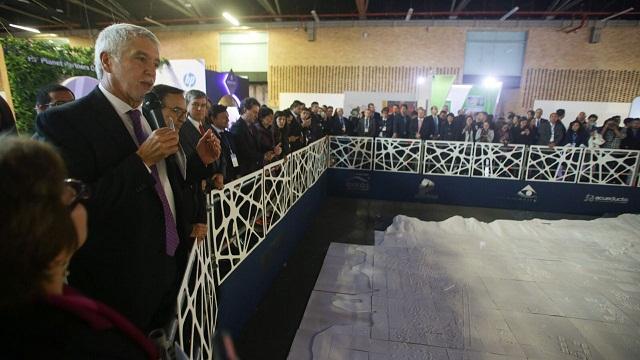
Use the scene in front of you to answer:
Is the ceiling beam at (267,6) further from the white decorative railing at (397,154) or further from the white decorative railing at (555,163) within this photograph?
the white decorative railing at (555,163)

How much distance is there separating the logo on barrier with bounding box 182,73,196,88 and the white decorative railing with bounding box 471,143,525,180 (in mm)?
5428

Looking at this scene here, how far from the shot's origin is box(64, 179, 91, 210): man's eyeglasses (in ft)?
2.08

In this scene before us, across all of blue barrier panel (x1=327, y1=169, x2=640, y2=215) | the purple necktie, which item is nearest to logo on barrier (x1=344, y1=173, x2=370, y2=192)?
blue barrier panel (x1=327, y1=169, x2=640, y2=215)

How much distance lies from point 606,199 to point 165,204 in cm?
708

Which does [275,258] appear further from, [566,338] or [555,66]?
[555,66]

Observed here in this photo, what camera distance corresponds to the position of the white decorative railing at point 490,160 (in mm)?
5543

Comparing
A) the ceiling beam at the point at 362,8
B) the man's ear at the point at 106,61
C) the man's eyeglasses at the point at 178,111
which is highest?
the ceiling beam at the point at 362,8

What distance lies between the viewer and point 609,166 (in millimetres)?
5688

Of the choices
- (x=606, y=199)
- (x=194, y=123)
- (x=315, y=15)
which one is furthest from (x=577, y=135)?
(x=315, y=15)

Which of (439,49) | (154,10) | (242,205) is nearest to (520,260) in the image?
(242,205)

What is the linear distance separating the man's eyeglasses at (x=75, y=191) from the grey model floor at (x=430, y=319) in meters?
1.97

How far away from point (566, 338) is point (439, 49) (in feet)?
35.1

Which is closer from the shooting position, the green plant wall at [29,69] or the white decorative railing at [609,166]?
the green plant wall at [29,69]

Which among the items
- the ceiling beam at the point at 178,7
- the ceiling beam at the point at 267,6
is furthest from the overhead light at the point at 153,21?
the ceiling beam at the point at 267,6
